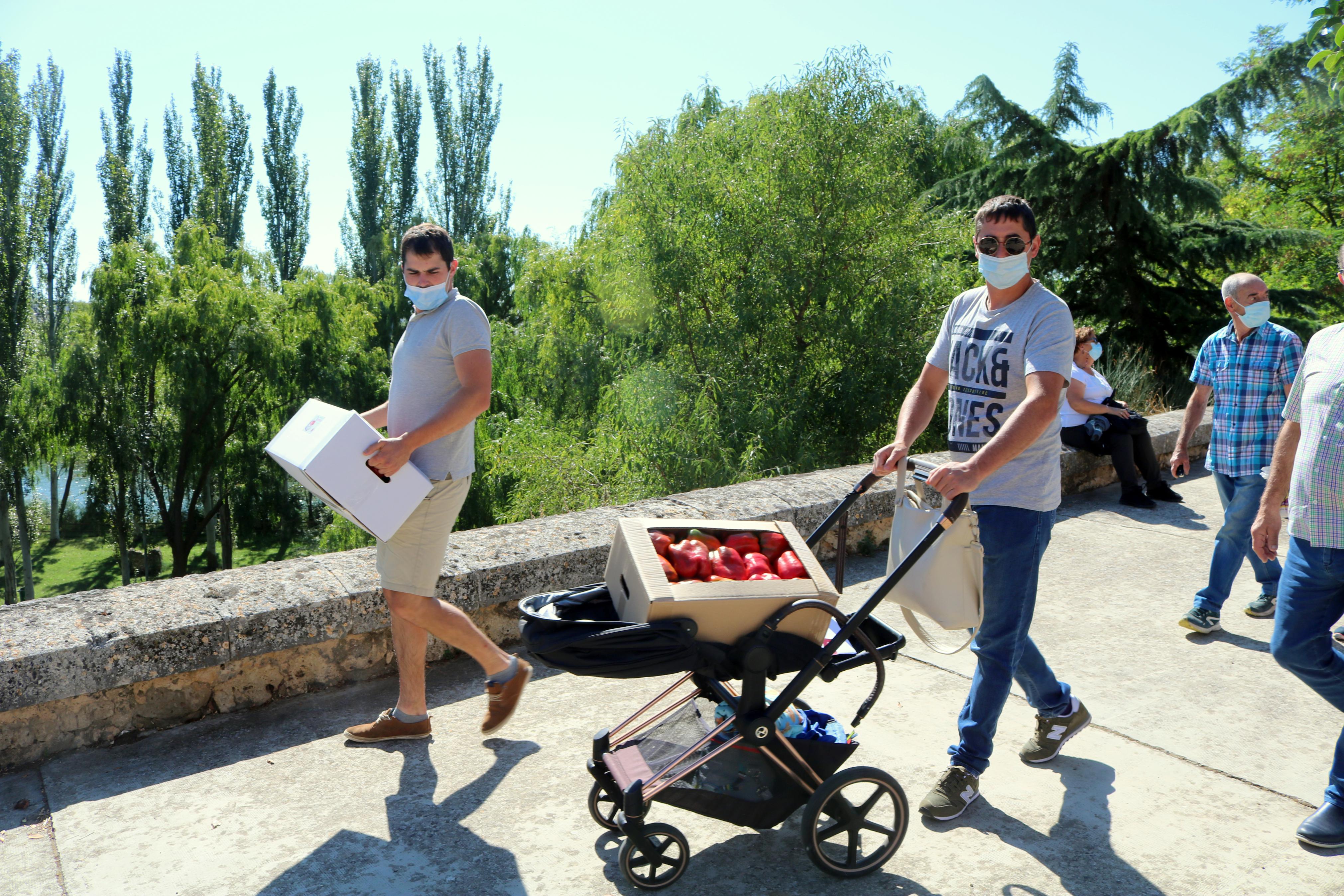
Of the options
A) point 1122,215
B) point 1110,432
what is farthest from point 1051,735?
point 1122,215

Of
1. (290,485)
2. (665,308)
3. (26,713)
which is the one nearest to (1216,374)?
(26,713)

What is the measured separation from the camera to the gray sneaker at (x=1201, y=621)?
427 centimetres

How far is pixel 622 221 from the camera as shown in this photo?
12328 mm

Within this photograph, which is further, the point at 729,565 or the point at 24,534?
the point at 24,534

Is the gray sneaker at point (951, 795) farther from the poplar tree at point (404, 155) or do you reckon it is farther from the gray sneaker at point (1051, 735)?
the poplar tree at point (404, 155)

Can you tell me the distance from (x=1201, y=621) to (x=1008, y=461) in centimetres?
228

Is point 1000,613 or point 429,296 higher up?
point 429,296

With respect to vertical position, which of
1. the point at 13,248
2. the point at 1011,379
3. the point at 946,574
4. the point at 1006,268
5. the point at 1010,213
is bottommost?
the point at 946,574

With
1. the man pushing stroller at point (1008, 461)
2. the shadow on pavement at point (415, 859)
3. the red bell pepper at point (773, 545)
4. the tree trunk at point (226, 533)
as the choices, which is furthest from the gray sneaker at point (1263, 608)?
the tree trunk at point (226, 533)

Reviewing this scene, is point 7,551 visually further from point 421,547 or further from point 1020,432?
point 1020,432

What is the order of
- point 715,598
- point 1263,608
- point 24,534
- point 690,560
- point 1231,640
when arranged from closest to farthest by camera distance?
point 715,598, point 690,560, point 1231,640, point 1263,608, point 24,534

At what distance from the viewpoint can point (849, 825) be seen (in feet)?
8.29

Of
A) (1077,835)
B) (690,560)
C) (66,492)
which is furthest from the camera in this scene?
(66,492)

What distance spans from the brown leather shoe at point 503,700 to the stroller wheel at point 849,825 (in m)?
1.15
